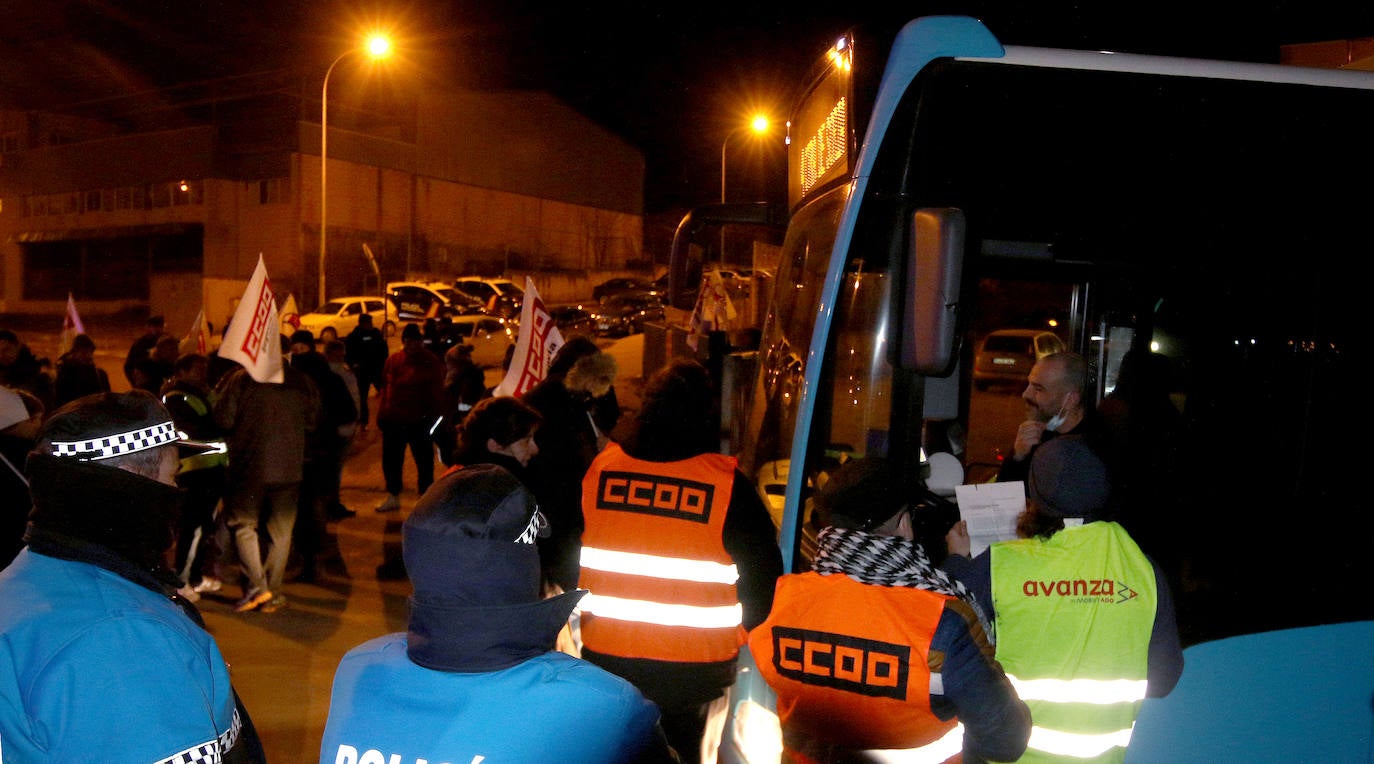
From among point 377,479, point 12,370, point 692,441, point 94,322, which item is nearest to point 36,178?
point 94,322

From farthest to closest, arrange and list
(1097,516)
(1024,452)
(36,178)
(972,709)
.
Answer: (36,178) → (1024,452) → (1097,516) → (972,709)

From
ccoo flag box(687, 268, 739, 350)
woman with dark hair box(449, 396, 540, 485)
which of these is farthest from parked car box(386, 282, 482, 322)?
woman with dark hair box(449, 396, 540, 485)

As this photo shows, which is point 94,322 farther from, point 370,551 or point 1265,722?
point 1265,722

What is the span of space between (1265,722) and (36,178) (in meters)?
54.8

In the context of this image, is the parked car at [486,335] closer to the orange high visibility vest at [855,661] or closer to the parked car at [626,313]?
the parked car at [626,313]

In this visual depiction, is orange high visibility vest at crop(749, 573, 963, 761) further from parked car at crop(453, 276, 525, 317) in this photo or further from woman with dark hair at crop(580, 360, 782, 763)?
parked car at crop(453, 276, 525, 317)

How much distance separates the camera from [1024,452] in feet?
13.0

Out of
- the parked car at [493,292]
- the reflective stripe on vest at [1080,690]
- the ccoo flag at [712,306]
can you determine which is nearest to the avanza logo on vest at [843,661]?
the reflective stripe on vest at [1080,690]

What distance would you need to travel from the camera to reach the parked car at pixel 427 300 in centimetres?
2894

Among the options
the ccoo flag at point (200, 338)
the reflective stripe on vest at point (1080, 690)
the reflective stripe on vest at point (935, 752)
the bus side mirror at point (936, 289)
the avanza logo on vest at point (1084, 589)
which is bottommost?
the reflective stripe on vest at point (935, 752)

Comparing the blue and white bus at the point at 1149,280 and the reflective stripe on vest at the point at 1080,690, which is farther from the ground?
the blue and white bus at the point at 1149,280

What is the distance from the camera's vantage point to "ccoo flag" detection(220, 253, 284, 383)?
23.1 feet

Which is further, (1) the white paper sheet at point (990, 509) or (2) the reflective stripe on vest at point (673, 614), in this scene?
(2) the reflective stripe on vest at point (673, 614)

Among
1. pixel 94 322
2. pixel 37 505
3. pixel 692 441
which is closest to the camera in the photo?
pixel 37 505
